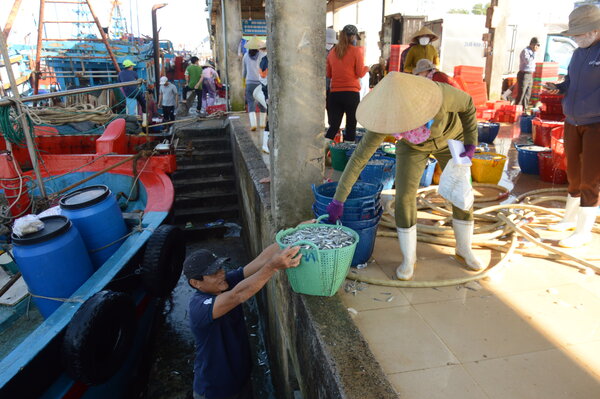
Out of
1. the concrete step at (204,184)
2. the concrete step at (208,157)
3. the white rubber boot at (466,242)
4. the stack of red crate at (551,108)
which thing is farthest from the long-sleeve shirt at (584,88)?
the concrete step at (208,157)

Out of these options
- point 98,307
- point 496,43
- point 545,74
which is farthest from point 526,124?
point 98,307

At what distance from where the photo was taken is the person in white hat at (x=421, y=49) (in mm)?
6713

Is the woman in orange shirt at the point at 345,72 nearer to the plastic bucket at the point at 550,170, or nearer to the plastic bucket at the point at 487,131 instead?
the plastic bucket at the point at 550,170

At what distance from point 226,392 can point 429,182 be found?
12.2ft

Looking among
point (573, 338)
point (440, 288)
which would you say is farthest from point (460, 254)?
point (573, 338)

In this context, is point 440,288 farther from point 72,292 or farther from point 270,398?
point 72,292

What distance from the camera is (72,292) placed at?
378cm

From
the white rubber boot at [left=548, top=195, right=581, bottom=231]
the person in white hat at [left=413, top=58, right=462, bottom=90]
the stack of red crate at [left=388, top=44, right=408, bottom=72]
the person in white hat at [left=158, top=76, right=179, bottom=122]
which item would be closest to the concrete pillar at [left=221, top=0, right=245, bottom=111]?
the person in white hat at [left=158, top=76, right=179, bottom=122]

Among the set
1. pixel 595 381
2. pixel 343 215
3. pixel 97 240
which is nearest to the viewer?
pixel 595 381

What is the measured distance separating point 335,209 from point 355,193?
0.77 meters

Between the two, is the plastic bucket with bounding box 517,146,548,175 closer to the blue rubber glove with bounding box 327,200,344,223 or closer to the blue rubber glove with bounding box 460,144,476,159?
the blue rubber glove with bounding box 460,144,476,159

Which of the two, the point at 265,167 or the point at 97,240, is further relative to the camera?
the point at 265,167

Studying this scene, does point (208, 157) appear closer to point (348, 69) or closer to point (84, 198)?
point (348, 69)

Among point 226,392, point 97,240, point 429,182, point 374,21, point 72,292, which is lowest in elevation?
point 226,392
